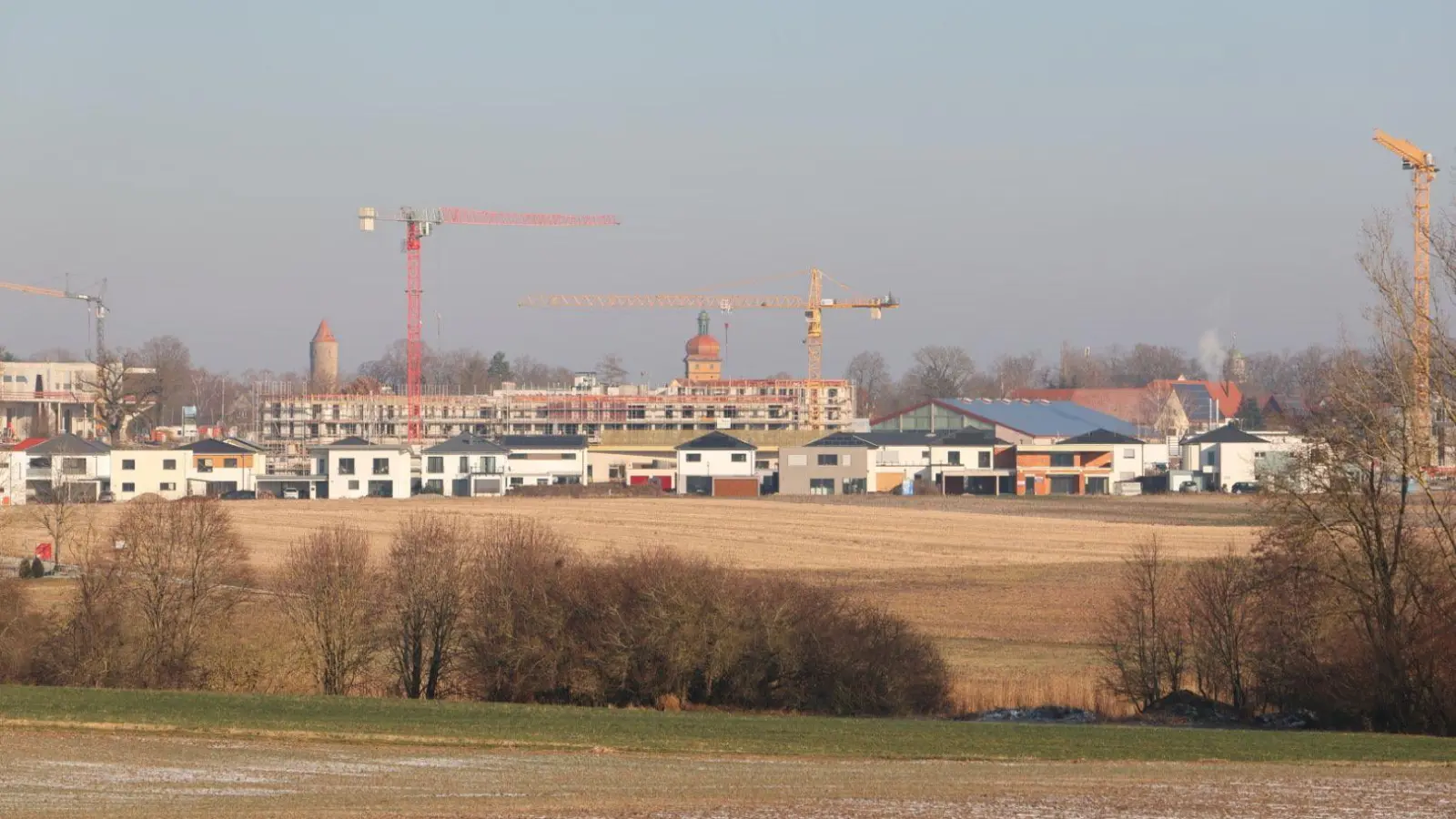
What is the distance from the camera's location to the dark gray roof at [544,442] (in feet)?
402

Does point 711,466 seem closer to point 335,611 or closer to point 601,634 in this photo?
point 335,611

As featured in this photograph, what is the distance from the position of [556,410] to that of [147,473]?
70.9 metres

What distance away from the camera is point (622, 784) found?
2014 cm

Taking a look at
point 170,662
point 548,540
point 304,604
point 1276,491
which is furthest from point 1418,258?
point 170,662

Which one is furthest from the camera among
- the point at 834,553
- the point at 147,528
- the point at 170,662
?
the point at 834,553

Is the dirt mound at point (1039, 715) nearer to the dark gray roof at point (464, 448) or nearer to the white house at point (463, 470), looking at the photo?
the white house at point (463, 470)

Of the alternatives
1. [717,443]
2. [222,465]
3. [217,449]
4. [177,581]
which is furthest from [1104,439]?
[177,581]

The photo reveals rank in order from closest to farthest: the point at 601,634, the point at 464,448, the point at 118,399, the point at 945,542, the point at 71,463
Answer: the point at 601,634
the point at 945,542
the point at 71,463
the point at 464,448
the point at 118,399

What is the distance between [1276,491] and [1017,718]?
23.7 feet

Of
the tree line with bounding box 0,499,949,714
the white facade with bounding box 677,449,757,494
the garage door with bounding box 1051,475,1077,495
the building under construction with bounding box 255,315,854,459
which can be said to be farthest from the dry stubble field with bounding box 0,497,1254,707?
the building under construction with bounding box 255,315,854,459

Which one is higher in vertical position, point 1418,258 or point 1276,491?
point 1418,258

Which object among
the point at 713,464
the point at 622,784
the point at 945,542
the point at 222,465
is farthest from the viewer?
the point at 713,464

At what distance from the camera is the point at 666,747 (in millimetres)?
24438

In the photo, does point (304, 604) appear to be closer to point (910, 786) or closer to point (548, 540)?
point (548, 540)
